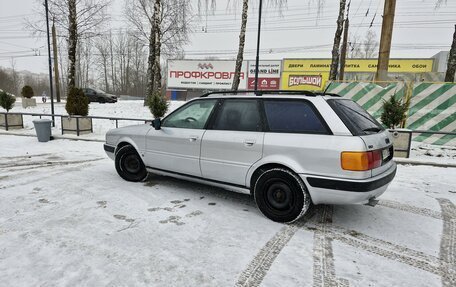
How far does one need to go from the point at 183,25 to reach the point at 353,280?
66.2ft

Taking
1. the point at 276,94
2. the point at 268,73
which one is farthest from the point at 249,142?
the point at 268,73

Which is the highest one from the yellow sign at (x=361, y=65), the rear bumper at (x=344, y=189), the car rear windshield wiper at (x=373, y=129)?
the yellow sign at (x=361, y=65)

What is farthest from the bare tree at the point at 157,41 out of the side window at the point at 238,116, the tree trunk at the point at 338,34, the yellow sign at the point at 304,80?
the yellow sign at the point at 304,80

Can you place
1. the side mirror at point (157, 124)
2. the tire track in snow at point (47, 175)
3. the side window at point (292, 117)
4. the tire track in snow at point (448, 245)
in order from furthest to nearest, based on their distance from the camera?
the tire track in snow at point (47, 175)
the side mirror at point (157, 124)
the side window at point (292, 117)
the tire track in snow at point (448, 245)

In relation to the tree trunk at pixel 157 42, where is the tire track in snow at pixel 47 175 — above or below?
below

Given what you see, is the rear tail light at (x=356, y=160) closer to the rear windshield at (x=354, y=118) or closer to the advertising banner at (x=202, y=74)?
the rear windshield at (x=354, y=118)

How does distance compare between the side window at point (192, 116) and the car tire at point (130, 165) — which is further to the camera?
the car tire at point (130, 165)

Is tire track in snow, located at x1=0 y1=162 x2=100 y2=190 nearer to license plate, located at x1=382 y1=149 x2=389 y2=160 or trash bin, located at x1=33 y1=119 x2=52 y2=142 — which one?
trash bin, located at x1=33 y1=119 x2=52 y2=142

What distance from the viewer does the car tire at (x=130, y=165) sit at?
17.3 feet

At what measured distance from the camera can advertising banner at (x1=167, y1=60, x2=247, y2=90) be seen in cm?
3584

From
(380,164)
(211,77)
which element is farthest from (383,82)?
(211,77)

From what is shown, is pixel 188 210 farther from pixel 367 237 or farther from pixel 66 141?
pixel 66 141

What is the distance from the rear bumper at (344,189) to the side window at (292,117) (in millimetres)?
570

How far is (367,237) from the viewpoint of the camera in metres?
3.41
